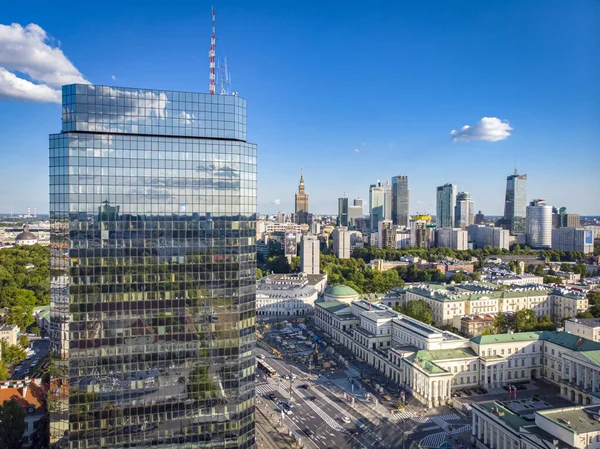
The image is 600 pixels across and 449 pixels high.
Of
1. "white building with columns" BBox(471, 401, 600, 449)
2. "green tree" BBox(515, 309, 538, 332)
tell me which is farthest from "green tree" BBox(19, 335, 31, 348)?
"green tree" BBox(515, 309, 538, 332)

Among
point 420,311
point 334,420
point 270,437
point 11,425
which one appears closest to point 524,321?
point 420,311

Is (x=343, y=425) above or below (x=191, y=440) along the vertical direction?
below

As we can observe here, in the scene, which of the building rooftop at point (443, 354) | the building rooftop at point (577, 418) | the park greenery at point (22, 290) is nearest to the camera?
the building rooftop at point (577, 418)

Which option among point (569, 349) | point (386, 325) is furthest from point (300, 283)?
point (569, 349)

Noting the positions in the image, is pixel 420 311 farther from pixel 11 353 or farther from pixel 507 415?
pixel 11 353

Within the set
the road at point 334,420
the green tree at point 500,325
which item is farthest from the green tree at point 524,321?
the road at point 334,420

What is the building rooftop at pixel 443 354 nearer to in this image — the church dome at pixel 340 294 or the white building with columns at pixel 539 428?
the white building with columns at pixel 539 428

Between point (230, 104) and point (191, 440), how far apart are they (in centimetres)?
3906

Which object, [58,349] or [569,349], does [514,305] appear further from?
[58,349]

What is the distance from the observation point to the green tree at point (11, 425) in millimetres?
65125

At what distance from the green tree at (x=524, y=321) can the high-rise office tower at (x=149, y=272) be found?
287 feet

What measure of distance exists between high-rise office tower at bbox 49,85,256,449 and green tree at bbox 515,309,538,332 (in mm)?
87519

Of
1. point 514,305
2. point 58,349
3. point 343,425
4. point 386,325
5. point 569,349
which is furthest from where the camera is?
point 514,305

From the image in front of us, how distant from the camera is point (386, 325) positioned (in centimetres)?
11725
